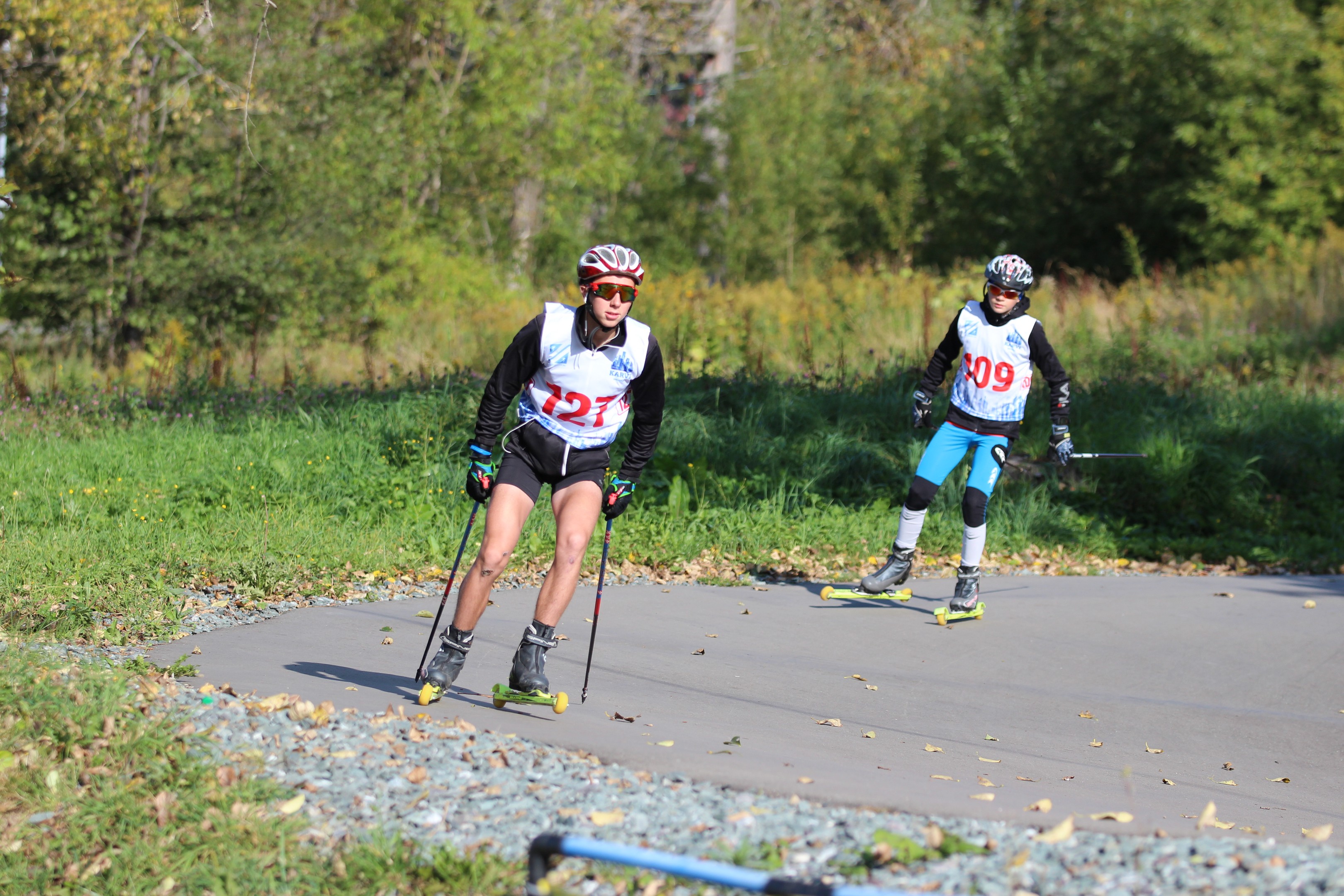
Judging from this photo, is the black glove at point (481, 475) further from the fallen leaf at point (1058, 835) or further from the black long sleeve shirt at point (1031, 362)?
the black long sleeve shirt at point (1031, 362)

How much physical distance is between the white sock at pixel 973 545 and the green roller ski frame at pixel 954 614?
0.28m

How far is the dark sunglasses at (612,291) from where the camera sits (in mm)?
5441

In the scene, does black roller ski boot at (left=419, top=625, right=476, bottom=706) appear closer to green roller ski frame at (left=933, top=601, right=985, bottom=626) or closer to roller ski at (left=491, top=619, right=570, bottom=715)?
roller ski at (left=491, top=619, right=570, bottom=715)

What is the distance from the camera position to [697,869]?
10.2ft

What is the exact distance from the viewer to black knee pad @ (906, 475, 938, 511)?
338 inches

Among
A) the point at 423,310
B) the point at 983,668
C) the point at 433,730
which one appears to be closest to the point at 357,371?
the point at 423,310

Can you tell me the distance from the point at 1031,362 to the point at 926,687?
2.73m

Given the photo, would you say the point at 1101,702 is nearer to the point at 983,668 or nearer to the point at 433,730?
the point at 983,668

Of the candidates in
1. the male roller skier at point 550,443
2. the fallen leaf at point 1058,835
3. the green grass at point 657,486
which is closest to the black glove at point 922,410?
the green grass at point 657,486

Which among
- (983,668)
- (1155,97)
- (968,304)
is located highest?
(1155,97)

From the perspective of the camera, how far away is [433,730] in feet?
16.4

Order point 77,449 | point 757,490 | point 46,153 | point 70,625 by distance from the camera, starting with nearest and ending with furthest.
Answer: point 70,625, point 77,449, point 757,490, point 46,153

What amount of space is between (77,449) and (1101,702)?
8.13 meters

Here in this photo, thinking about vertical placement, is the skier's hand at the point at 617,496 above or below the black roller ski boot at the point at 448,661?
above
